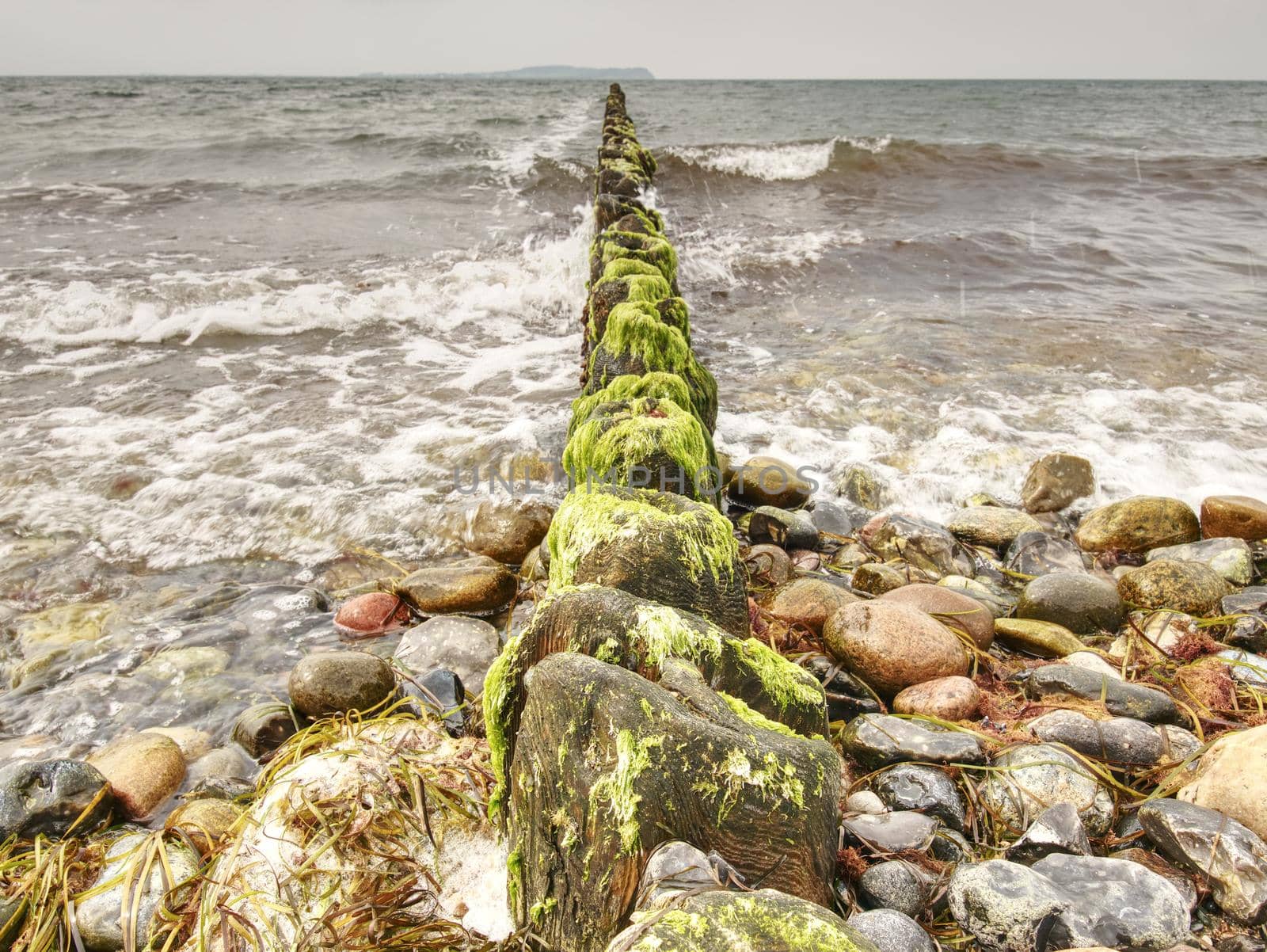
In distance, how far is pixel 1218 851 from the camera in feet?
6.86

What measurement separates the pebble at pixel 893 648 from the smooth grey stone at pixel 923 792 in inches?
24.6

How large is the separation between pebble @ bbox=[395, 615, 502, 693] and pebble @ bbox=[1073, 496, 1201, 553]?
3883 millimetres

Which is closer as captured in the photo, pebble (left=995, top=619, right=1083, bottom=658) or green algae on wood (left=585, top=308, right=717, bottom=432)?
pebble (left=995, top=619, right=1083, bottom=658)

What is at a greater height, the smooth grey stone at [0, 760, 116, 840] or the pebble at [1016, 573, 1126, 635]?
the pebble at [1016, 573, 1126, 635]

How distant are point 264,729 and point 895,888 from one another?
2663 millimetres

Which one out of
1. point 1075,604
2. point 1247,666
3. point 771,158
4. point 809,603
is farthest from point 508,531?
point 771,158

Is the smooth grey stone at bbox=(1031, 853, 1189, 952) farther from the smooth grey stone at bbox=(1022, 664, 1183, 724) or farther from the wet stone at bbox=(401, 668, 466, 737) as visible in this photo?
the wet stone at bbox=(401, 668, 466, 737)

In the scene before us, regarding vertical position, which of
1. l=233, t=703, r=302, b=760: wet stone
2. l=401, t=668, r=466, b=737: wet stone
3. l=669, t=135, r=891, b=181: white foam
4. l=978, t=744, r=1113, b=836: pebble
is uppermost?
l=669, t=135, r=891, b=181: white foam

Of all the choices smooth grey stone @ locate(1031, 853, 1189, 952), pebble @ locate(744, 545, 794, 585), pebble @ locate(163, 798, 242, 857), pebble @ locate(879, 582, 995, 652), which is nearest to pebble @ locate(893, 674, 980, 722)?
pebble @ locate(879, 582, 995, 652)

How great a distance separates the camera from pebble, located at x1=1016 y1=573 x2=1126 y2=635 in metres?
3.95

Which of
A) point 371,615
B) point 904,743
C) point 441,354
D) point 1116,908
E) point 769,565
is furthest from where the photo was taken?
point 441,354

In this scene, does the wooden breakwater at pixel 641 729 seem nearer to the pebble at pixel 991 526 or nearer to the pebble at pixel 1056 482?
the pebble at pixel 991 526

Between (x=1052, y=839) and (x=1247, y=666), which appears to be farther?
(x=1247, y=666)

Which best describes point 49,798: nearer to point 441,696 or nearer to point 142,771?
point 142,771
